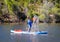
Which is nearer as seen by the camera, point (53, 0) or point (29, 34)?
point (29, 34)

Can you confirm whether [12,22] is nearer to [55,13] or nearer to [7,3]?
[7,3]

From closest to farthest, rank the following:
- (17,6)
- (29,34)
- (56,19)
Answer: (29,34), (56,19), (17,6)

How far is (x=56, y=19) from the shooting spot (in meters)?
50.8

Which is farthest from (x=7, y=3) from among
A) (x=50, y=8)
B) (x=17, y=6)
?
(x=50, y=8)

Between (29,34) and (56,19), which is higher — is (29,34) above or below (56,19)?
above

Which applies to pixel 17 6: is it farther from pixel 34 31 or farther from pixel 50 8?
pixel 34 31

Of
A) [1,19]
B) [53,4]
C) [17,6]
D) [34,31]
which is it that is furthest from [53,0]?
[34,31]

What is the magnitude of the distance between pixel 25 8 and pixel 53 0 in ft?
17.0

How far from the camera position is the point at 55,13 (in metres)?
51.0

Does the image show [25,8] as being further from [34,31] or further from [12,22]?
Answer: [34,31]

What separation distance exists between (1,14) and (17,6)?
3386 mm

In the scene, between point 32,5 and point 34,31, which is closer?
point 34,31

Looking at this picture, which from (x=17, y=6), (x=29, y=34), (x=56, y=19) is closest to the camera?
(x=29, y=34)

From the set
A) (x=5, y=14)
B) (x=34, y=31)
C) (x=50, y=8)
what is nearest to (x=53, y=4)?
(x=50, y=8)
